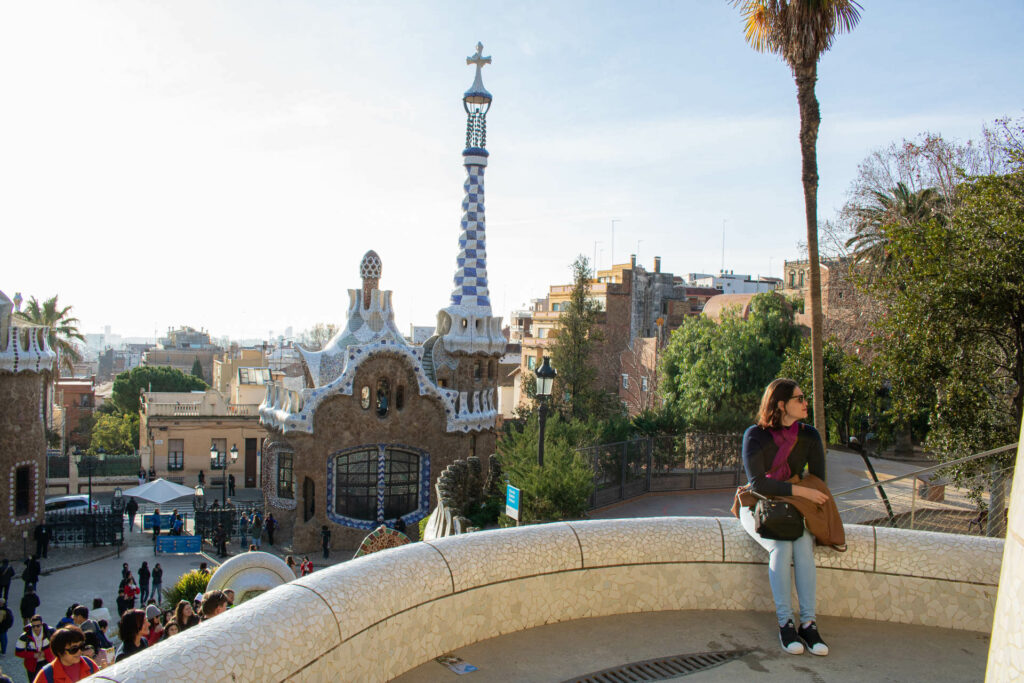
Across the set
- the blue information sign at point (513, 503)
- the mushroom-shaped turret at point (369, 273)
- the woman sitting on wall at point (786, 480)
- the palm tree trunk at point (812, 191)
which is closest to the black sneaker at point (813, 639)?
the woman sitting on wall at point (786, 480)

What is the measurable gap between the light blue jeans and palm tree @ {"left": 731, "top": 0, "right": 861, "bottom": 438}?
1023 cm

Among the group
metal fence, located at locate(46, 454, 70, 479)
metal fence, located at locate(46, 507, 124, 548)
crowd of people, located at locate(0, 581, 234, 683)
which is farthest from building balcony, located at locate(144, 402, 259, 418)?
crowd of people, located at locate(0, 581, 234, 683)

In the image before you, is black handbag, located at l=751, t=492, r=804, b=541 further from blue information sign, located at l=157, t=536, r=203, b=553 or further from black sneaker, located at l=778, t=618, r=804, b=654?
blue information sign, located at l=157, t=536, r=203, b=553

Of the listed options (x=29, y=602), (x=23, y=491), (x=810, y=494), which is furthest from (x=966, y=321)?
(x=23, y=491)

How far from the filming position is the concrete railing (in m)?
3.81

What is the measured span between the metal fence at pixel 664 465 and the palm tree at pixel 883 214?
7.51m

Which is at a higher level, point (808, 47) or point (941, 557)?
point (808, 47)

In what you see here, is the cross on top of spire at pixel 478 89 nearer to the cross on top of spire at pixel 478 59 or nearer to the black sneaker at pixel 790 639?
the cross on top of spire at pixel 478 59

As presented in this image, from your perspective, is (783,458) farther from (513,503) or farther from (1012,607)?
(513,503)

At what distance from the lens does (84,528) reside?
2417 centimetres

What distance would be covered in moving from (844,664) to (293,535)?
21.6 metres

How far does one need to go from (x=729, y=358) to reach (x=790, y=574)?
992 inches

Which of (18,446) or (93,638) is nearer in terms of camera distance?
(93,638)

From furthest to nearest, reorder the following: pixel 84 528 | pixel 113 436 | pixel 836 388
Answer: pixel 113 436 → pixel 836 388 → pixel 84 528
